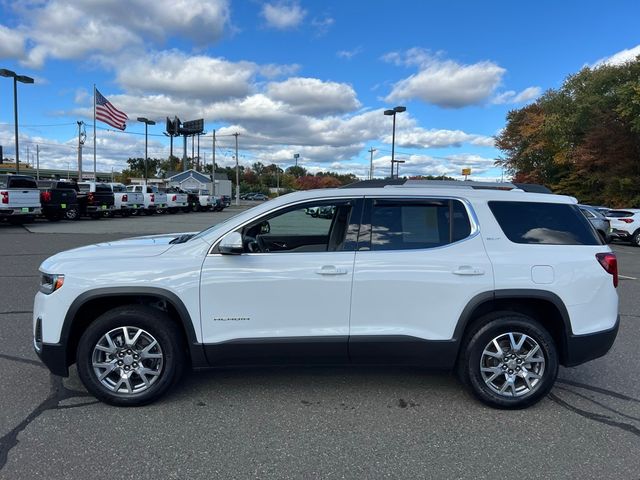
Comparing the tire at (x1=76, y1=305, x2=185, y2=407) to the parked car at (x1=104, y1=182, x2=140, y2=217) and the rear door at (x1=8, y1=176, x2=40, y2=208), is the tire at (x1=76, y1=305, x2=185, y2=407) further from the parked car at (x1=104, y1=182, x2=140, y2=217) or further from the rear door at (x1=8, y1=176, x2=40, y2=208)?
the parked car at (x1=104, y1=182, x2=140, y2=217)

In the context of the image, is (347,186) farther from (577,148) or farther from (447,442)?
(577,148)

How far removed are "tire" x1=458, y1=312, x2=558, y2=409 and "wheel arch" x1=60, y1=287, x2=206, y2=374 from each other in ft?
6.82

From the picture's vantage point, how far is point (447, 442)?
3.38 meters

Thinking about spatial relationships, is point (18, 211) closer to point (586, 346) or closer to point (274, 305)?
point (274, 305)

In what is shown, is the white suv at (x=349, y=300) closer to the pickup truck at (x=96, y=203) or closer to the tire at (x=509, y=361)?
the tire at (x=509, y=361)

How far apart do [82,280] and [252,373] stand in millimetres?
1687

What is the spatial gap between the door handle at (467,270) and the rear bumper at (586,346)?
0.91 metres

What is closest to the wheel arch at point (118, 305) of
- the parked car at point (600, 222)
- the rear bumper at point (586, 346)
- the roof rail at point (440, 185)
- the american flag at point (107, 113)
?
the roof rail at point (440, 185)

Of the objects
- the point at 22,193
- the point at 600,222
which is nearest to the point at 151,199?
the point at 22,193

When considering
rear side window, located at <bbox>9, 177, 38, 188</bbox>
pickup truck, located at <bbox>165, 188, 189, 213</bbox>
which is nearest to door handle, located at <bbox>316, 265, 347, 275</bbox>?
rear side window, located at <bbox>9, 177, 38, 188</bbox>

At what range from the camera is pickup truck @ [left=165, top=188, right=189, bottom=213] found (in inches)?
1359

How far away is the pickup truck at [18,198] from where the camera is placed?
19578mm

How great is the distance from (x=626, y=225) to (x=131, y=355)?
19.8 meters

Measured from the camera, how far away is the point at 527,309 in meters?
4.04
